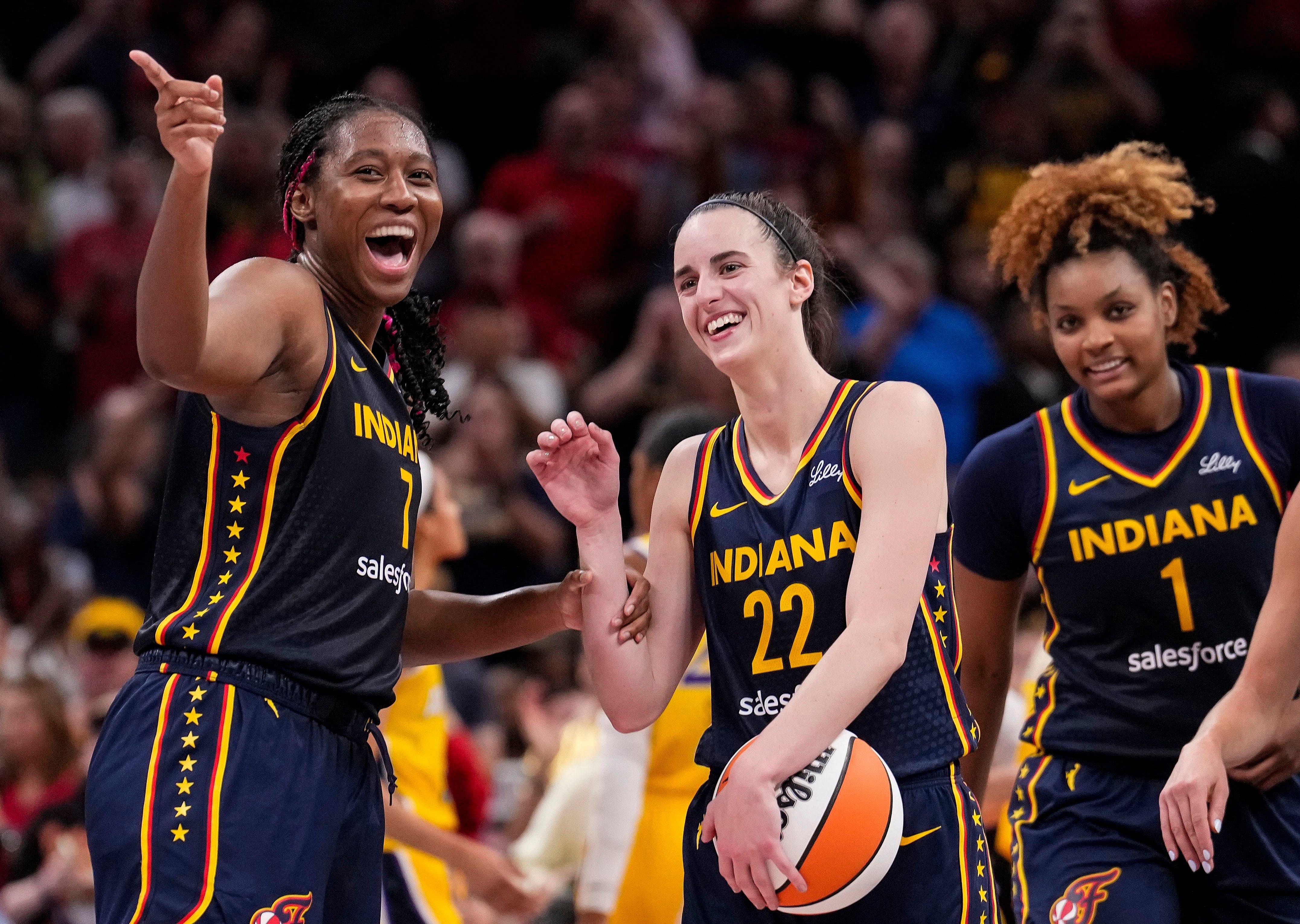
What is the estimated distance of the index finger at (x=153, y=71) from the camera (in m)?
2.93

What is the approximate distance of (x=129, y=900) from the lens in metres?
3.13

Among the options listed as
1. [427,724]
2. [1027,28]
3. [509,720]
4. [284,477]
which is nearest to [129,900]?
[284,477]

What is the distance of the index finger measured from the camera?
2.93 metres

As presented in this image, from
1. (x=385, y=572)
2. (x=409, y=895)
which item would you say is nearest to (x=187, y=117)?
(x=385, y=572)

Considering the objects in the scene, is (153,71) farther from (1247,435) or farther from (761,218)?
(1247,435)

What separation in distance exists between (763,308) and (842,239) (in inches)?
250

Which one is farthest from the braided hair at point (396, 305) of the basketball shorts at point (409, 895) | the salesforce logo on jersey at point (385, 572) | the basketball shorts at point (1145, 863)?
the basketball shorts at point (1145, 863)

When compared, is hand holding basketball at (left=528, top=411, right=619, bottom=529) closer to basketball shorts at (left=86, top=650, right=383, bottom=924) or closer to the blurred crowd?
basketball shorts at (left=86, top=650, right=383, bottom=924)

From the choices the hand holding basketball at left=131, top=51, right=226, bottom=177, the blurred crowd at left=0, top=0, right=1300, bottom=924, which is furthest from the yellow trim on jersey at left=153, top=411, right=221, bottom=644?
the blurred crowd at left=0, top=0, right=1300, bottom=924

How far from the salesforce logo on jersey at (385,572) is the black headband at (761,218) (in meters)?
1.11

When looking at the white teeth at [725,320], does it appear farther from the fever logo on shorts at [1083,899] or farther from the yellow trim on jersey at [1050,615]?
the fever logo on shorts at [1083,899]

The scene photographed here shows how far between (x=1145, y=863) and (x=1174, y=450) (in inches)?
42.6

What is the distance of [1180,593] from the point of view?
410cm

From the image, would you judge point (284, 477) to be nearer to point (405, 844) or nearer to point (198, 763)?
point (198, 763)
